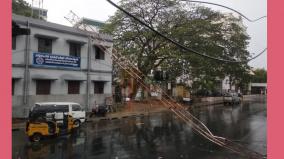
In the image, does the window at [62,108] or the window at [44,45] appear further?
the window at [44,45]

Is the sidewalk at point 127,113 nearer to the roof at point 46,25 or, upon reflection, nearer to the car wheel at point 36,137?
the car wheel at point 36,137

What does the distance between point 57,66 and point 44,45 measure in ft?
7.11

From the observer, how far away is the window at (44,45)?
2875cm

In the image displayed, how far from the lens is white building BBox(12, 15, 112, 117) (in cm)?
2689

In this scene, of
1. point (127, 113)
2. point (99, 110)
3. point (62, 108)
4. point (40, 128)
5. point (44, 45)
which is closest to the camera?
point (40, 128)

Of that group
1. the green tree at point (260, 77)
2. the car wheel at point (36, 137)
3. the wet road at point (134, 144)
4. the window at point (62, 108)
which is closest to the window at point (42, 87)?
the window at point (62, 108)

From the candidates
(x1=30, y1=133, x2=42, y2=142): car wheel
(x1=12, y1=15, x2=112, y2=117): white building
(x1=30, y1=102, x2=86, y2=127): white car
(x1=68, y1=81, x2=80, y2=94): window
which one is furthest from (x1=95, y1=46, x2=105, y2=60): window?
(x1=30, y1=133, x2=42, y2=142): car wheel

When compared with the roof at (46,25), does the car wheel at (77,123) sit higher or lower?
lower

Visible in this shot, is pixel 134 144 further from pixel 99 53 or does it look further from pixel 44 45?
pixel 99 53

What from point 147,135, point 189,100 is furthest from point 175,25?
point 147,135

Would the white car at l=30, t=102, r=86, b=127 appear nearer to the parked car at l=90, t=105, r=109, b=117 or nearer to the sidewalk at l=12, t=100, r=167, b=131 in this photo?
→ the sidewalk at l=12, t=100, r=167, b=131

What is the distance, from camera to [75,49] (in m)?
32.1

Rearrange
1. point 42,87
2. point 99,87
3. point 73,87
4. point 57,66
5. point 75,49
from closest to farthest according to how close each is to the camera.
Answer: point 42,87 < point 57,66 < point 73,87 < point 75,49 < point 99,87

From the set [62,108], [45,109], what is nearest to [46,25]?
[62,108]
